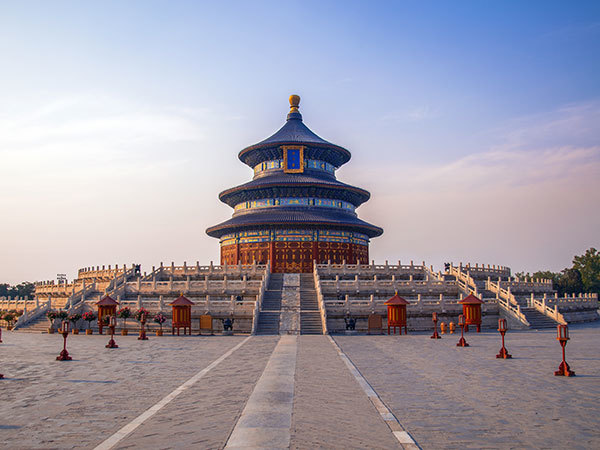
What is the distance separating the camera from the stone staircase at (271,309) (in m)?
30.7

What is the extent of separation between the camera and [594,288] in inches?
2891

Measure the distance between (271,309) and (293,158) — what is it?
27.1 meters

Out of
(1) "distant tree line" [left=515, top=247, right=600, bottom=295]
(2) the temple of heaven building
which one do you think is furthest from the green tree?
(2) the temple of heaven building

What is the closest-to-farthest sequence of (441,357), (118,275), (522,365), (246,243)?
(522,365) → (441,357) → (118,275) → (246,243)

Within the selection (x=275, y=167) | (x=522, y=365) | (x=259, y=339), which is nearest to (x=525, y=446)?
(x=522, y=365)

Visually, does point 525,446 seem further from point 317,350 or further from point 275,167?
point 275,167

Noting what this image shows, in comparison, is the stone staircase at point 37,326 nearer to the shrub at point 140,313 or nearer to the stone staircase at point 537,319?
the shrub at point 140,313

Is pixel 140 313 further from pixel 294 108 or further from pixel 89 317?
pixel 294 108

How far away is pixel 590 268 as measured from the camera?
7725cm

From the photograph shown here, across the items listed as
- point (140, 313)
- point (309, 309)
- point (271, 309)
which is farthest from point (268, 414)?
point (271, 309)

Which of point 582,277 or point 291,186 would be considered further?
point 582,277

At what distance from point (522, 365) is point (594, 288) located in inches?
2607

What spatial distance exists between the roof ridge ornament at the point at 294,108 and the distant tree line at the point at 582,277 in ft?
129

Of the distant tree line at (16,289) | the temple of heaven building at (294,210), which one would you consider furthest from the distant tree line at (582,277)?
the distant tree line at (16,289)
